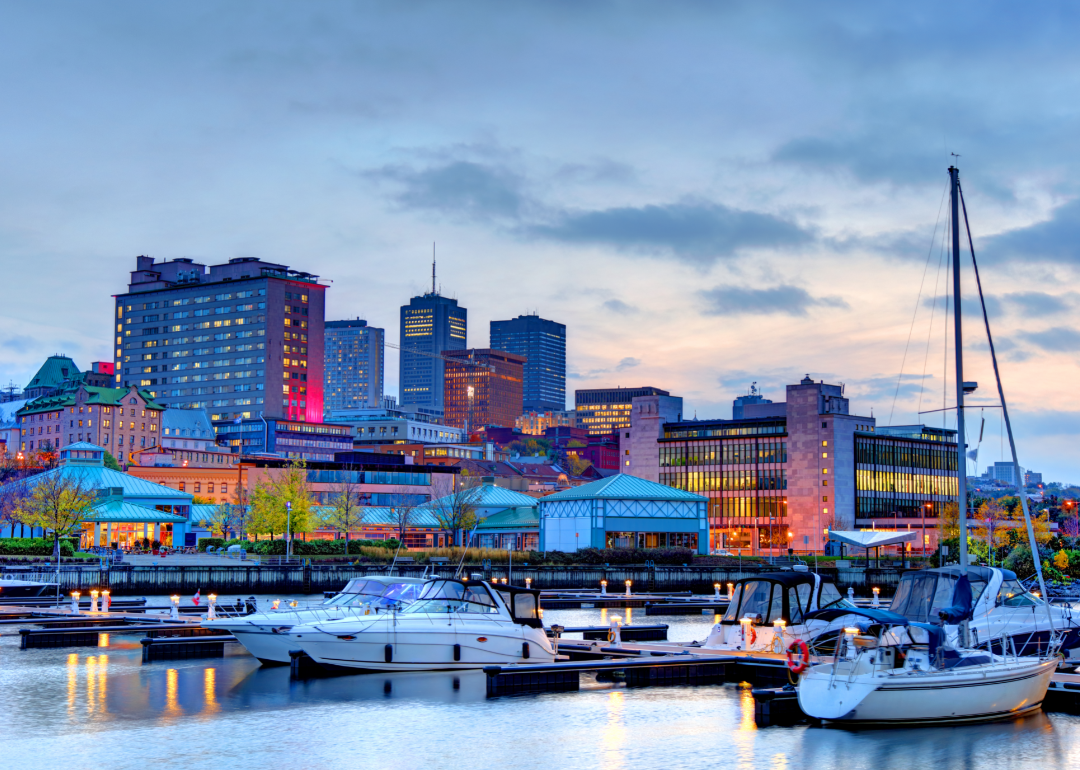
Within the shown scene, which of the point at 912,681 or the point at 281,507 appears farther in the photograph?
the point at 281,507

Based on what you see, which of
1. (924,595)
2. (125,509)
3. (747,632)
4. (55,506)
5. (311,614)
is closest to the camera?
(924,595)

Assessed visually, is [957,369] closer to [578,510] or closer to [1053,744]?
[1053,744]

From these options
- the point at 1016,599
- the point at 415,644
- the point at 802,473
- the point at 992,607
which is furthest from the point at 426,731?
the point at 802,473

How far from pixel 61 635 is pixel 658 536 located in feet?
251

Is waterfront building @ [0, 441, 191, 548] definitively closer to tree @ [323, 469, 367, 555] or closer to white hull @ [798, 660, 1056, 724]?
tree @ [323, 469, 367, 555]

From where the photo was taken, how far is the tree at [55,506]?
105 meters

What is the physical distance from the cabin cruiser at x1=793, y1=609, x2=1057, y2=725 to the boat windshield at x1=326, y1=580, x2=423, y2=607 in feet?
52.7

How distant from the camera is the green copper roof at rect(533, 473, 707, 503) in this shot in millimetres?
117875

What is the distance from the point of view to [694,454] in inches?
7500

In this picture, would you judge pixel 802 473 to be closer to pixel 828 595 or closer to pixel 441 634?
pixel 828 595

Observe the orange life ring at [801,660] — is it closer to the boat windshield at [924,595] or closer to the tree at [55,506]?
the boat windshield at [924,595]

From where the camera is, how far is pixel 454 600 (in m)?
42.5

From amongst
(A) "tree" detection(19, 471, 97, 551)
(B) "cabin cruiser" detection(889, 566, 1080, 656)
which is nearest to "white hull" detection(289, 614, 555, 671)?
(B) "cabin cruiser" detection(889, 566, 1080, 656)

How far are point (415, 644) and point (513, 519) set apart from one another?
95627 millimetres
